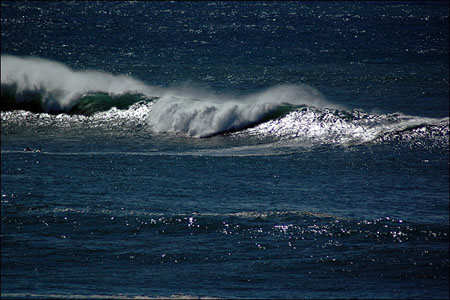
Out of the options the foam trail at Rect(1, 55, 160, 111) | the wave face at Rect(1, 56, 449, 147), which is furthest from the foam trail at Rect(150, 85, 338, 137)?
the foam trail at Rect(1, 55, 160, 111)

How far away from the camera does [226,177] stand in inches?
784

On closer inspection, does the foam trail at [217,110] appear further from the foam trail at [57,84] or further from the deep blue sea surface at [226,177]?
the foam trail at [57,84]

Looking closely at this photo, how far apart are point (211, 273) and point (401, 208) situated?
565 cm

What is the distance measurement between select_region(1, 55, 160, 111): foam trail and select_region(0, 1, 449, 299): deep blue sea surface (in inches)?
4.3

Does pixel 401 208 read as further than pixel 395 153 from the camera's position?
No

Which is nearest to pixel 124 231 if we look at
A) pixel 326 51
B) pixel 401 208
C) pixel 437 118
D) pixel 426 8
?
pixel 401 208

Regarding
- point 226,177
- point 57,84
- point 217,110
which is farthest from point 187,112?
point 226,177

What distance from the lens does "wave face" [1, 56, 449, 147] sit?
1008 inches

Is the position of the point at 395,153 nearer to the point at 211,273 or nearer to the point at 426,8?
the point at 211,273

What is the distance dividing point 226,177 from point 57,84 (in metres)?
14.7

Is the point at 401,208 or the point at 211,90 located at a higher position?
the point at 211,90

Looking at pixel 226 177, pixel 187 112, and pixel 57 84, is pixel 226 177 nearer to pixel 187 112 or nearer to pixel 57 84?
pixel 187 112

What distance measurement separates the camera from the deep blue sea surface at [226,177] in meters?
14.3

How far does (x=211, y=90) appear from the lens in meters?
34.2
